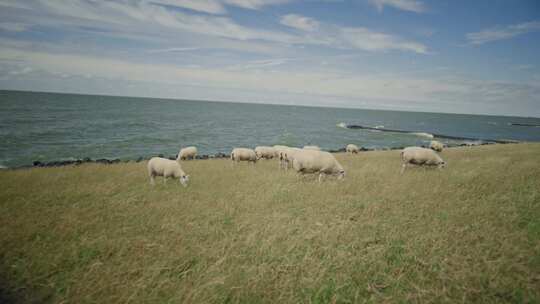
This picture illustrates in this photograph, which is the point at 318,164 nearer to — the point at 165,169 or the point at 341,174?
the point at 341,174

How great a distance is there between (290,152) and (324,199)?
1002cm

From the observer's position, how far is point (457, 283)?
13.3ft

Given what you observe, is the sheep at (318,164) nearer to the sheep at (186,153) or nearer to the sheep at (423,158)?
the sheep at (423,158)

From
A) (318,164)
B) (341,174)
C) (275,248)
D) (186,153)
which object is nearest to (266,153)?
(186,153)

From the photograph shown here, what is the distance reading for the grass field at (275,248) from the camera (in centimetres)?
390

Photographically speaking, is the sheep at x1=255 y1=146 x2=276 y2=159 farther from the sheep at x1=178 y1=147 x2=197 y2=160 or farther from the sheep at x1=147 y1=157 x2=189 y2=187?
the sheep at x1=147 y1=157 x2=189 y2=187

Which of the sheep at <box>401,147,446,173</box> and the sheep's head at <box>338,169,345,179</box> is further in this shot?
Answer: the sheep at <box>401,147,446,173</box>

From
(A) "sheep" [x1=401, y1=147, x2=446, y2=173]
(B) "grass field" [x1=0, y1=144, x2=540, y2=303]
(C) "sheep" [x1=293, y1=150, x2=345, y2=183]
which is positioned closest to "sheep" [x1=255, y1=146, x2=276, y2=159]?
(C) "sheep" [x1=293, y1=150, x2=345, y2=183]

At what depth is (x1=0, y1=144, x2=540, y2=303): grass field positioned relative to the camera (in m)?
3.90

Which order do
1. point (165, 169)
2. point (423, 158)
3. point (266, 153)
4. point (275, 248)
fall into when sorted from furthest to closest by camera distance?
point (266, 153), point (423, 158), point (165, 169), point (275, 248)

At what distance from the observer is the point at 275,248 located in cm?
507

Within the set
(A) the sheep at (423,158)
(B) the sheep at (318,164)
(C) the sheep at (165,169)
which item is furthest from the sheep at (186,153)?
(A) the sheep at (423,158)

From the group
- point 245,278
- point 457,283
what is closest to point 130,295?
point 245,278

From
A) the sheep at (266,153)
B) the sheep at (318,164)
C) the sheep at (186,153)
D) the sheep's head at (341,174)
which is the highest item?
the sheep at (318,164)
